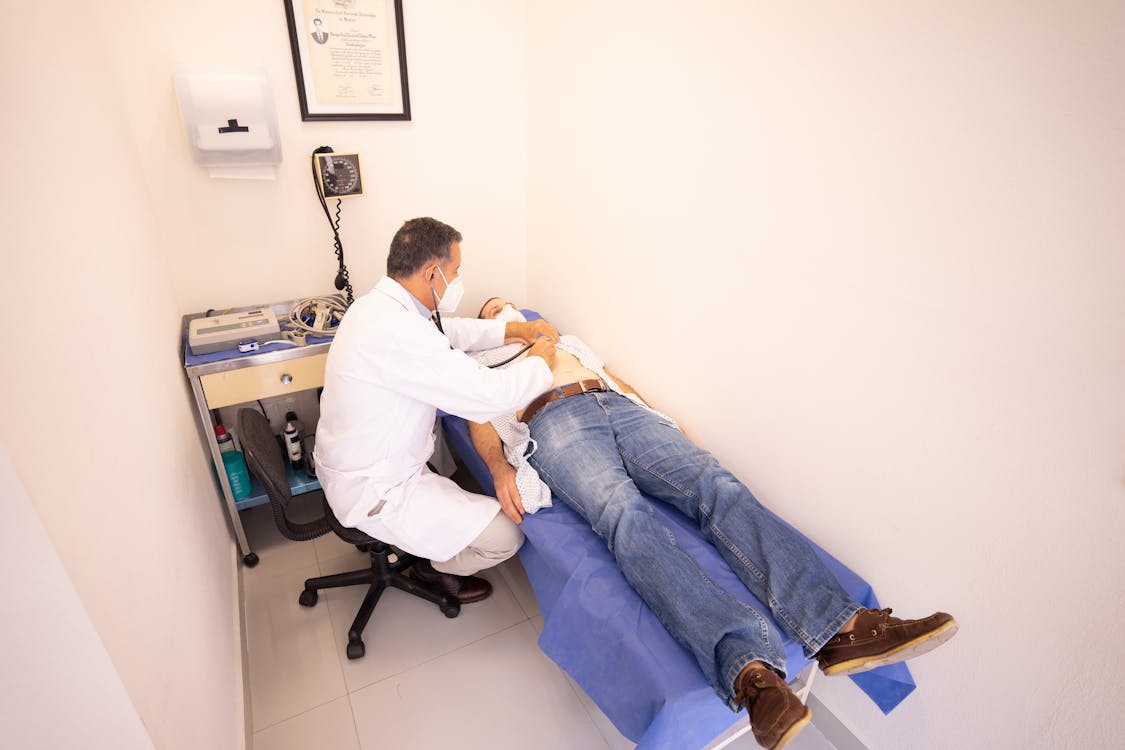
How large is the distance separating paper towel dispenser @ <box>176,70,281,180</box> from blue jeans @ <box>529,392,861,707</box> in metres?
1.44

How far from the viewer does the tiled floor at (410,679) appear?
1489 mm

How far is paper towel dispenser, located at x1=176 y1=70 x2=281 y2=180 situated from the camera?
1814 millimetres

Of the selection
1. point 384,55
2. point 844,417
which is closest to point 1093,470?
point 844,417

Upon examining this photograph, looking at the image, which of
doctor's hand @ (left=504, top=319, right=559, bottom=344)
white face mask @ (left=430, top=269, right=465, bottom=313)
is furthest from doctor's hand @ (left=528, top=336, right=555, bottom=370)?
white face mask @ (left=430, top=269, right=465, bottom=313)

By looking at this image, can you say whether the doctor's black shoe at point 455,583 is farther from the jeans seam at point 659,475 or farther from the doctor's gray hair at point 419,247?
the doctor's gray hair at point 419,247

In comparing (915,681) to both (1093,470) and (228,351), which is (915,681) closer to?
(1093,470)

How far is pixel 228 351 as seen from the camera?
1.84 metres

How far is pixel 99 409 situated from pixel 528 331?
4.77 ft

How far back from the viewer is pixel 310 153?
7.06ft

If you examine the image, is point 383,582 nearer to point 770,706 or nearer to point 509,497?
point 509,497

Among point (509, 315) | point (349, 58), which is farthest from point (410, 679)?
point (349, 58)

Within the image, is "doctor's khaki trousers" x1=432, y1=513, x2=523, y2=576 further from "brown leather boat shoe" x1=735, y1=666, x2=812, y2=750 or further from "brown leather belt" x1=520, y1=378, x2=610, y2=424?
"brown leather boat shoe" x1=735, y1=666, x2=812, y2=750

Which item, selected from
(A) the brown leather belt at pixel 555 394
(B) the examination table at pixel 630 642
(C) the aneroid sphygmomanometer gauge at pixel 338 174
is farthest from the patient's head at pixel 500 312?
(B) the examination table at pixel 630 642

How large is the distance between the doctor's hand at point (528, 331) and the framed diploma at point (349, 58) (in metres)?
1.01
